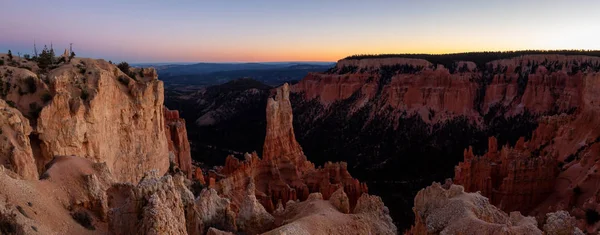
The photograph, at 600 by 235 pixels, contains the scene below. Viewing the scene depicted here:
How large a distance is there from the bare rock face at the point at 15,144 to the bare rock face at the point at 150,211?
4.91 meters

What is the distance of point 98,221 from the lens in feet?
42.5

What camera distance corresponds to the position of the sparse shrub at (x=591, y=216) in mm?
20869

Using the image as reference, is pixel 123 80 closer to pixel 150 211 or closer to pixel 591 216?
pixel 150 211

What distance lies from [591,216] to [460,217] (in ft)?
44.9

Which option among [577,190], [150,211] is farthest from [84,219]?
[577,190]

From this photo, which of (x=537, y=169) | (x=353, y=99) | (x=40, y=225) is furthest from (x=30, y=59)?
(x=353, y=99)

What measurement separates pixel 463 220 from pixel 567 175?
22652mm

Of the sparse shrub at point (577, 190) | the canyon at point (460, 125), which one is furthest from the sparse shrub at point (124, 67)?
the sparse shrub at point (577, 190)

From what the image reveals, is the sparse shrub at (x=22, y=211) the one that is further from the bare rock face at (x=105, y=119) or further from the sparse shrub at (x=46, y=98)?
the sparse shrub at (x=46, y=98)

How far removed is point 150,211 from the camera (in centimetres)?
988

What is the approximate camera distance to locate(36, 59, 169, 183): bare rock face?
55.8 ft

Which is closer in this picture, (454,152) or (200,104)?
(454,152)

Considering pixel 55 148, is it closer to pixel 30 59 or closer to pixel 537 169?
pixel 30 59

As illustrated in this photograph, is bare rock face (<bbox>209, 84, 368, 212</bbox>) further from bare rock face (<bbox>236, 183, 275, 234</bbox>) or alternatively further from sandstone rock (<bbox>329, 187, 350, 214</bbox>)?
A: bare rock face (<bbox>236, 183, 275, 234</bbox>)
